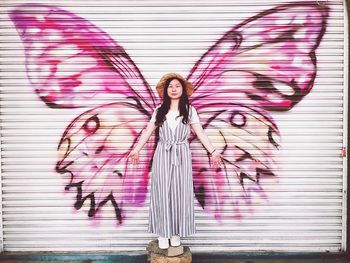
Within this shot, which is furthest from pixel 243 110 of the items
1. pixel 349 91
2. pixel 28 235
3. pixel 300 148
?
pixel 28 235

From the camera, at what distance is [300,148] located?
202 inches

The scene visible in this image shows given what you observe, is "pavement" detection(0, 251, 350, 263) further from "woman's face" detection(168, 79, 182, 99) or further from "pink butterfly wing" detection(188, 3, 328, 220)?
"woman's face" detection(168, 79, 182, 99)

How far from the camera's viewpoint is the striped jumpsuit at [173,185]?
4504 mm

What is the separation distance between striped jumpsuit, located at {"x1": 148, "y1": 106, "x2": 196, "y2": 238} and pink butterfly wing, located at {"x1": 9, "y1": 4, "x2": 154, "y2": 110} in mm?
710

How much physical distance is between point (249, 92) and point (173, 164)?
4.30 ft

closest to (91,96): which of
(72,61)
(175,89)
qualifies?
(72,61)

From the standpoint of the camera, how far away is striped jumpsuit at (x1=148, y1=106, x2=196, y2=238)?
14.8ft

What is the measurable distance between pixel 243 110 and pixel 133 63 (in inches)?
53.7

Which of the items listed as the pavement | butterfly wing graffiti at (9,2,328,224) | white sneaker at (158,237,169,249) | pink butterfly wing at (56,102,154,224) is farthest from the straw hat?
the pavement

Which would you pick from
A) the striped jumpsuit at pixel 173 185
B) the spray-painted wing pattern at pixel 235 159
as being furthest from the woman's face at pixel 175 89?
the spray-painted wing pattern at pixel 235 159

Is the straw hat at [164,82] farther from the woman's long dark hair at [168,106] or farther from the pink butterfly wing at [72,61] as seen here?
the pink butterfly wing at [72,61]

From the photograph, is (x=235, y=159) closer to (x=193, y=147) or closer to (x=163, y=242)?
(x=193, y=147)

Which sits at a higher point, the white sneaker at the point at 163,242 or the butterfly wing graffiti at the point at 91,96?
the butterfly wing graffiti at the point at 91,96

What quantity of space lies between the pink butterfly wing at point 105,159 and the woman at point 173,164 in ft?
1.54
